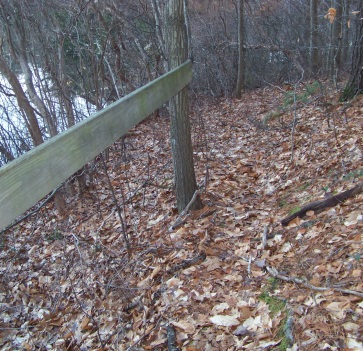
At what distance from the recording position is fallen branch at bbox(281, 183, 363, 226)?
4211 mm

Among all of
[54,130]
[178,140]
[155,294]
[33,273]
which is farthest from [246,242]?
[54,130]

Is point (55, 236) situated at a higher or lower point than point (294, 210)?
lower

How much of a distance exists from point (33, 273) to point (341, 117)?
5694mm

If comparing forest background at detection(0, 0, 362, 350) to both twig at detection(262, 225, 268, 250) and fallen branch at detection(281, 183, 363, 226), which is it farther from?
fallen branch at detection(281, 183, 363, 226)

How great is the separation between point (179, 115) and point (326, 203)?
1.94m

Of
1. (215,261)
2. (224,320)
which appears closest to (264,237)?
(215,261)

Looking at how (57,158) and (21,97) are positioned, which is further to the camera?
(21,97)

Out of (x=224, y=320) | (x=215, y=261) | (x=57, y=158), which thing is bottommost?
(x=215, y=261)

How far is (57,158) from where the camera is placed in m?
1.83

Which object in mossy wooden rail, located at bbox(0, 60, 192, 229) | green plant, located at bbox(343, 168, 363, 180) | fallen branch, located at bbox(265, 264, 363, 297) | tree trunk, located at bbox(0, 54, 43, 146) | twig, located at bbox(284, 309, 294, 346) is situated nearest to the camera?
mossy wooden rail, located at bbox(0, 60, 192, 229)

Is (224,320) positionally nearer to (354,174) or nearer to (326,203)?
(326,203)

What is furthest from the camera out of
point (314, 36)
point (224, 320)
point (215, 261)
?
point (314, 36)

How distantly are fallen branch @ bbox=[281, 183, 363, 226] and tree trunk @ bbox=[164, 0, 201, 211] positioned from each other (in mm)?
1377

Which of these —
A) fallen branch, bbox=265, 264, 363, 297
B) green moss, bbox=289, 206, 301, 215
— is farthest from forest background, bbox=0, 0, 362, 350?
green moss, bbox=289, 206, 301, 215
